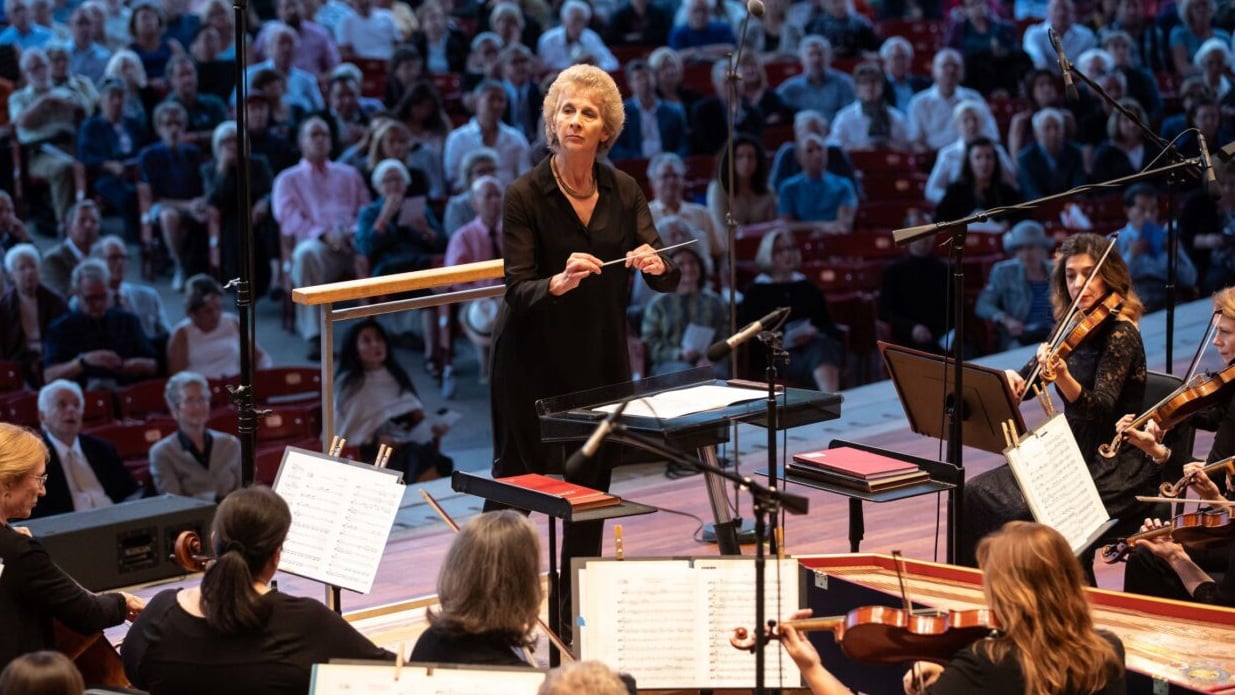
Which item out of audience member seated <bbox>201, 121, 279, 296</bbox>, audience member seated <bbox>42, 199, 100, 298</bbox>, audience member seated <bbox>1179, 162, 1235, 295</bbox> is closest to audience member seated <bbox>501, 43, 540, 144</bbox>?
audience member seated <bbox>201, 121, 279, 296</bbox>

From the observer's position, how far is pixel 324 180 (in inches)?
309

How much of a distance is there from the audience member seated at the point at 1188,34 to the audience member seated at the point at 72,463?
27.5 ft

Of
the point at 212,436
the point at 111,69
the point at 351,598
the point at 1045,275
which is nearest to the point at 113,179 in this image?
the point at 111,69

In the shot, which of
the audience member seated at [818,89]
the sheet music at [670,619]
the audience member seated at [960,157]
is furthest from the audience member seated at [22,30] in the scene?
the sheet music at [670,619]

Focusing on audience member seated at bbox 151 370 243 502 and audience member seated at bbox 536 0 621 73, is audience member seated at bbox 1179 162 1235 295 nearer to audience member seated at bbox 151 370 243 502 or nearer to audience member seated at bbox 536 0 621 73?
audience member seated at bbox 536 0 621 73

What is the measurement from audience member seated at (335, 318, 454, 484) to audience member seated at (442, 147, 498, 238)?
3.67 feet

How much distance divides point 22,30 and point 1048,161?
5745 mm

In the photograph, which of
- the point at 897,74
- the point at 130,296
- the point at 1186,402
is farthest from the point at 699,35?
the point at 1186,402

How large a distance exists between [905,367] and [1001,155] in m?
5.04

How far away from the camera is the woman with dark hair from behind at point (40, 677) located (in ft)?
8.01

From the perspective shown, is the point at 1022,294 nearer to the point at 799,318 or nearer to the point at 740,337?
the point at 799,318

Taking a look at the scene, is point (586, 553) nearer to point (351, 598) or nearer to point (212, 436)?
point (351, 598)

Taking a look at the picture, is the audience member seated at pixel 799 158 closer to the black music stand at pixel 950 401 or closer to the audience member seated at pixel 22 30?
the audience member seated at pixel 22 30

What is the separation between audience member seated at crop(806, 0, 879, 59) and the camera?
11.0 metres
